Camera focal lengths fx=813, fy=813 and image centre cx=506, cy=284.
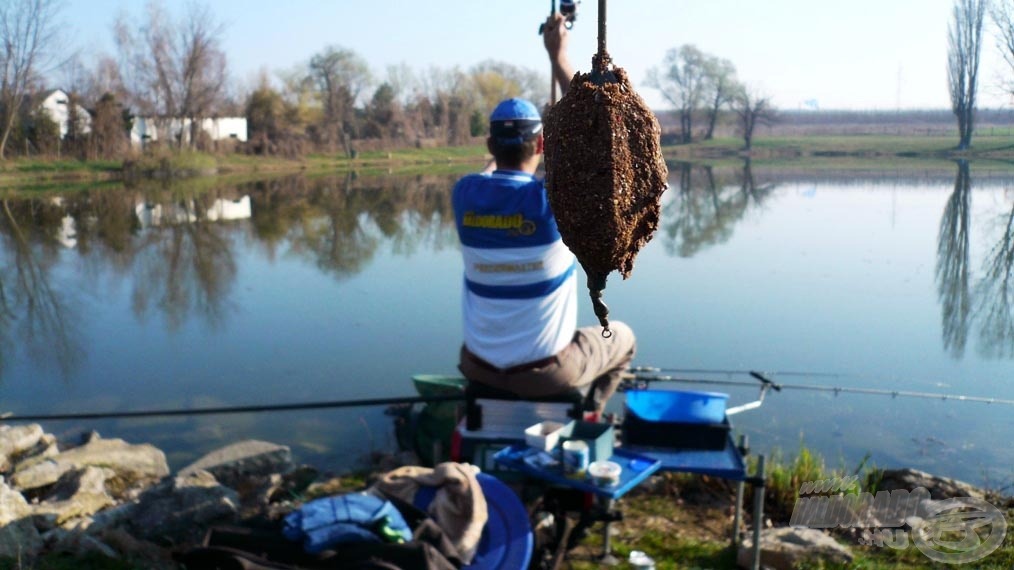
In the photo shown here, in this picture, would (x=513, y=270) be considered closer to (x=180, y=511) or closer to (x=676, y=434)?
(x=676, y=434)

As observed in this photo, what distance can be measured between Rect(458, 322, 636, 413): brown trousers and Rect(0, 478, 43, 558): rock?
2196mm

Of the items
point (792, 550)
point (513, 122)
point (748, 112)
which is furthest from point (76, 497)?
point (748, 112)

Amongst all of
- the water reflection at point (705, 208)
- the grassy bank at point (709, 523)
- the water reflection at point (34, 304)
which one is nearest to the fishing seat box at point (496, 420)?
the grassy bank at point (709, 523)

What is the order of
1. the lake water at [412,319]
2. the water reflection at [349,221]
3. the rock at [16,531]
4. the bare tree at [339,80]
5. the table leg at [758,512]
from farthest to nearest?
the bare tree at [339,80] < the water reflection at [349,221] < the lake water at [412,319] < the rock at [16,531] < the table leg at [758,512]

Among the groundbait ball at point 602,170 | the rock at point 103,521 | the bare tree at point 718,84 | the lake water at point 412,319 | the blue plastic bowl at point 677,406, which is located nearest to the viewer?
the groundbait ball at point 602,170

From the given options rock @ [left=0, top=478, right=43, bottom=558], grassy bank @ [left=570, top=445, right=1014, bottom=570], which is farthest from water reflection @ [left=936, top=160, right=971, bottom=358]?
rock @ [left=0, top=478, right=43, bottom=558]

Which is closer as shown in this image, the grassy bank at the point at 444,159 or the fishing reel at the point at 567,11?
the fishing reel at the point at 567,11

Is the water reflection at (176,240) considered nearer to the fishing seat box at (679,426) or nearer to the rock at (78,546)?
the rock at (78,546)

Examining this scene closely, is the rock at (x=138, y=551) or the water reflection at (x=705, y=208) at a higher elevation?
the water reflection at (x=705, y=208)

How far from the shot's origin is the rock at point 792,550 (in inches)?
152

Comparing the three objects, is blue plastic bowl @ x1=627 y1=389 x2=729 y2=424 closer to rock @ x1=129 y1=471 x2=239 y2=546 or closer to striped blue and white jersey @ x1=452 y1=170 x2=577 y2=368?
striped blue and white jersey @ x1=452 y1=170 x2=577 y2=368

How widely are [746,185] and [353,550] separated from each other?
1093 inches

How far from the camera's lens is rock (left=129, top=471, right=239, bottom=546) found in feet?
14.3

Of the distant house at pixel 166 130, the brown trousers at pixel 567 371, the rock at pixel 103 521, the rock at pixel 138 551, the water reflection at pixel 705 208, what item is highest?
the distant house at pixel 166 130
